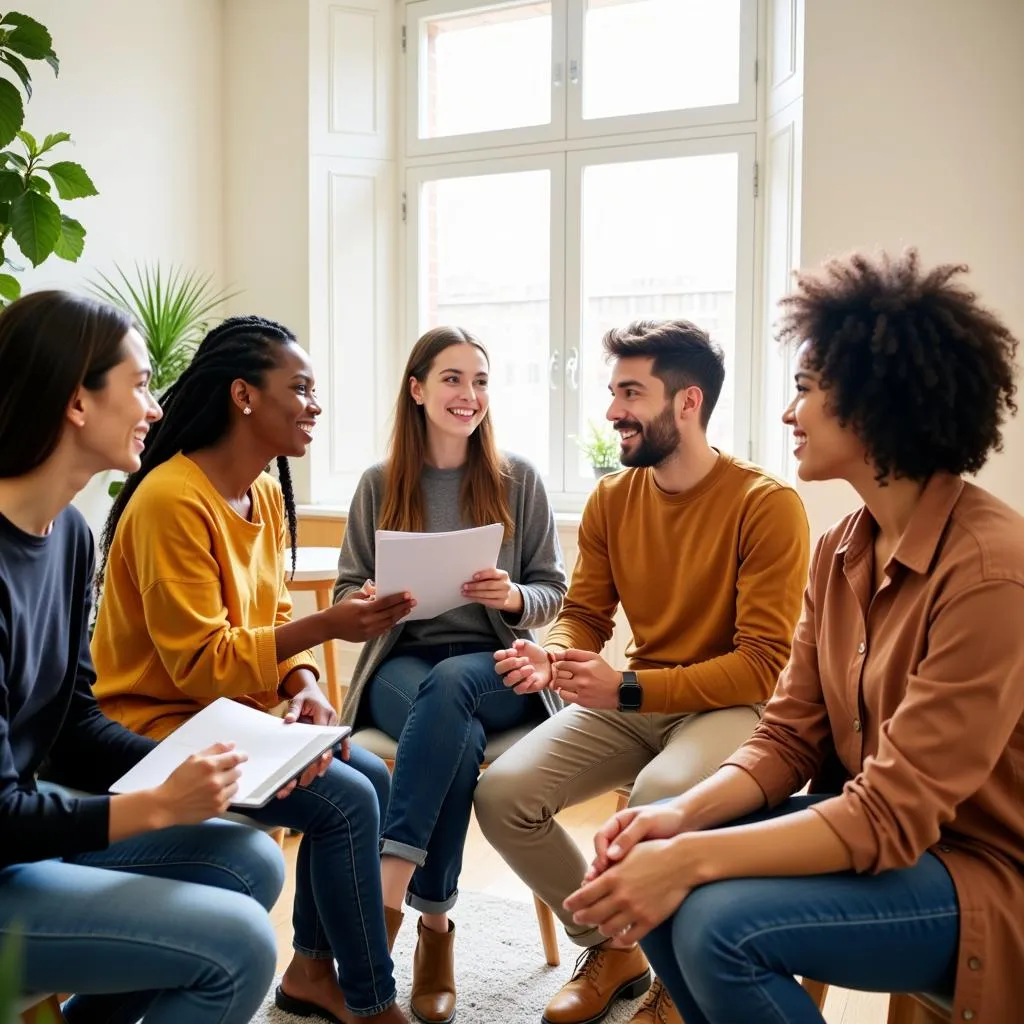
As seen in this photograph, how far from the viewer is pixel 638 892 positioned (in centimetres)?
125

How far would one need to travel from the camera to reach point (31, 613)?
1.38 metres

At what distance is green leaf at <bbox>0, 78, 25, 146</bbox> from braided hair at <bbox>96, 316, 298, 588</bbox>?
79 centimetres

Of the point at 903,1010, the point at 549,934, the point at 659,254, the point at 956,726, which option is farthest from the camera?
the point at 659,254

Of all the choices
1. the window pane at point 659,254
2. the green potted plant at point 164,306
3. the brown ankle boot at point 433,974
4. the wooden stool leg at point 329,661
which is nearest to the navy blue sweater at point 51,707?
the brown ankle boot at point 433,974

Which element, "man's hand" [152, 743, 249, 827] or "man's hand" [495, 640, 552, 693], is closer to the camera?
"man's hand" [152, 743, 249, 827]

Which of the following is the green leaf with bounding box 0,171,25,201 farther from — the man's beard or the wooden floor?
the wooden floor

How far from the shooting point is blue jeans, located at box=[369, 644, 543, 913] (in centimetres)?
191

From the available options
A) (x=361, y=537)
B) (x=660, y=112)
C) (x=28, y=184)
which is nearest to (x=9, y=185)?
(x=28, y=184)

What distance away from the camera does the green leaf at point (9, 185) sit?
91.6 inches

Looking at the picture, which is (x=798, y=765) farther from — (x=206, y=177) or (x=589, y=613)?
(x=206, y=177)

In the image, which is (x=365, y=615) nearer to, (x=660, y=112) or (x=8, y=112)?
(x=8, y=112)

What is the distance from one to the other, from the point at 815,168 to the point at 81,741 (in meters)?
2.54

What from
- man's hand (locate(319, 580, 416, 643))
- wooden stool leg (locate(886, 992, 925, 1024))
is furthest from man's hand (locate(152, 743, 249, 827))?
wooden stool leg (locate(886, 992, 925, 1024))

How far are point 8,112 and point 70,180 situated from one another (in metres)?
0.18
